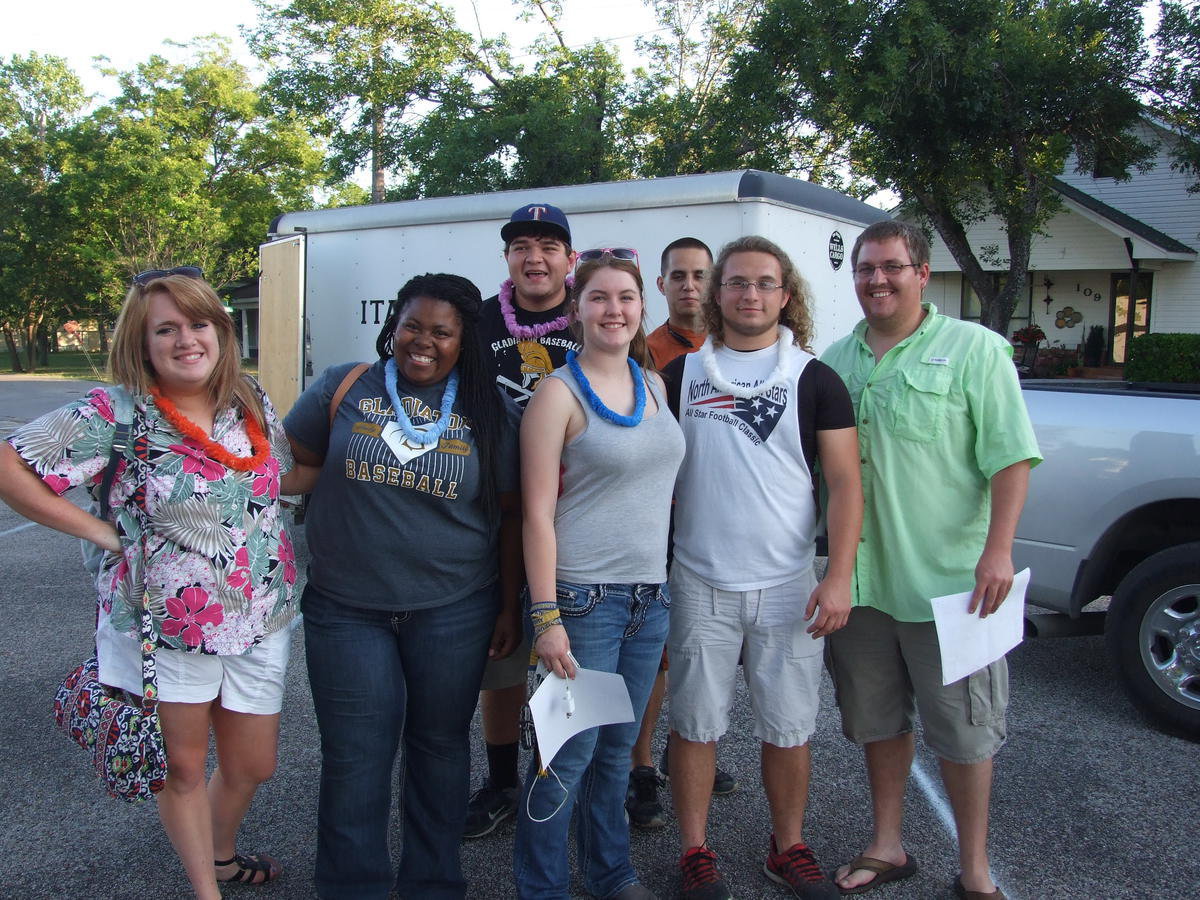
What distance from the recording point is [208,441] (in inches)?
90.3

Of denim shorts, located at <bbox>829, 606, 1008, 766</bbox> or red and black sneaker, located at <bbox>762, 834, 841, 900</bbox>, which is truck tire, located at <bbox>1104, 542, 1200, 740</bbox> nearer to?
denim shorts, located at <bbox>829, 606, 1008, 766</bbox>

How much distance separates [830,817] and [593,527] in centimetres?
156

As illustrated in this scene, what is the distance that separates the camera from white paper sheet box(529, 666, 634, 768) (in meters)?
2.33

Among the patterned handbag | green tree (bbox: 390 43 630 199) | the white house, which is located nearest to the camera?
the patterned handbag

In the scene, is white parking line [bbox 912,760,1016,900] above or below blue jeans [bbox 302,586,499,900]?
below

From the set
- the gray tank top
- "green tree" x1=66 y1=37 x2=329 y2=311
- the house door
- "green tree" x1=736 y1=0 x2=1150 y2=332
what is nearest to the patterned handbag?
the gray tank top

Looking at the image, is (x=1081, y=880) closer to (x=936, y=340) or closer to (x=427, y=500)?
(x=936, y=340)

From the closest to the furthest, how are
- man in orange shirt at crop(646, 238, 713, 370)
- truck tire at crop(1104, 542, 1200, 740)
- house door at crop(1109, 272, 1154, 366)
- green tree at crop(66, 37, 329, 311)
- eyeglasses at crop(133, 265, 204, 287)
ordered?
eyeglasses at crop(133, 265, 204, 287), man in orange shirt at crop(646, 238, 713, 370), truck tire at crop(1104, 542, 1200, 740), house door at crop(1109, 272, 1154, 366), green tree at crop(66, 37, 329, 311)

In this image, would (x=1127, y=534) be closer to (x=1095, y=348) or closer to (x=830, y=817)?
(x=830, y=817)

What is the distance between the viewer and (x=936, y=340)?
2.70 meters

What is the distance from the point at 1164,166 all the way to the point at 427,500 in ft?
72.1

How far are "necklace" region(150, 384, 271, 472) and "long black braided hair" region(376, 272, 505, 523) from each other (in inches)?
16.5

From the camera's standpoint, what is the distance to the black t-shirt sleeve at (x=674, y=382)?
9.05 ft

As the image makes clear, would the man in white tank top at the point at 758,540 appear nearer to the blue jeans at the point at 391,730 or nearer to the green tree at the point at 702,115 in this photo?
the blue jeans at the point at 391,730
